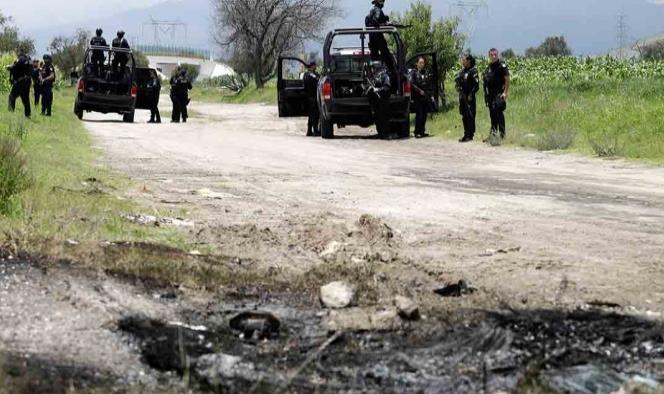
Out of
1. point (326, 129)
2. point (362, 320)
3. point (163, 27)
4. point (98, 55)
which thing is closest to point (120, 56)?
point (98, 55)

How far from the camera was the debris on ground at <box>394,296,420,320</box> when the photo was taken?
14.6ft

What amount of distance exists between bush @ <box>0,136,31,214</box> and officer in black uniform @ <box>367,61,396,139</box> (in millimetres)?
12522

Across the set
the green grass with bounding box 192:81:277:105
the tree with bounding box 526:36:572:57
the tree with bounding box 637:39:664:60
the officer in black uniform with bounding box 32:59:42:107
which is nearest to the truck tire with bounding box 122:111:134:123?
the officer in black uniform with bounding box 32:59:42:107

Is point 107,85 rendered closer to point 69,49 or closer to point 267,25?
point 267,25

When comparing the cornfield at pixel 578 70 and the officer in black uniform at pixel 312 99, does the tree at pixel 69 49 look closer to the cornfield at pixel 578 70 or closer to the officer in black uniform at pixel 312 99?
the cornfield at pixel 578 70

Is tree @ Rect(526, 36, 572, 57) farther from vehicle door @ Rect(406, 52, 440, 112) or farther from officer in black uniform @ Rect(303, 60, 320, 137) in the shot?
officer in black uniform @ Rect(303, 60, 320, 137)

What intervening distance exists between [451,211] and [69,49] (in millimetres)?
86929

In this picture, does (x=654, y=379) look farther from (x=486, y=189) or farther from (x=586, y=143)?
(x=586, y=143)

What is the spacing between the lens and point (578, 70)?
32.6 metres

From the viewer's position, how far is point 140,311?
176 inches

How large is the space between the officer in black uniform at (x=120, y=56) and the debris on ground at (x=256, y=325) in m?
23.0

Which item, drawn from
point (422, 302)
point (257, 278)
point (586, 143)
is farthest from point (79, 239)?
point (586, 143)

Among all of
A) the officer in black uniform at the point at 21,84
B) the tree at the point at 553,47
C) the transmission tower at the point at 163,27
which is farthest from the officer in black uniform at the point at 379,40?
the transmission tower at the point at 163,27

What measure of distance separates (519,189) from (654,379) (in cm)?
631
